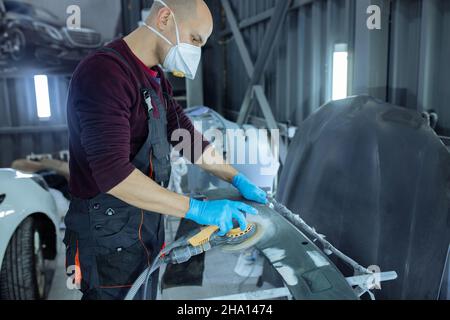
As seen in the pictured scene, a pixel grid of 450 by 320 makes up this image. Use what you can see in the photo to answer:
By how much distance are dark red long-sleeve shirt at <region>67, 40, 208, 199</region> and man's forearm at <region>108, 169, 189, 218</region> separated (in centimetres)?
3

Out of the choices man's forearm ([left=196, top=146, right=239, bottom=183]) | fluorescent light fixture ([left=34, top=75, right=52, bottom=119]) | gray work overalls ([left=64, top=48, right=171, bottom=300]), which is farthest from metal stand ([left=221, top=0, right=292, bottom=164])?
fluorescent light fixture ([left=34, top=75, right=52, bottom=119])

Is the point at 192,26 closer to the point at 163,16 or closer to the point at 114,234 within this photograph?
the point at 163,16

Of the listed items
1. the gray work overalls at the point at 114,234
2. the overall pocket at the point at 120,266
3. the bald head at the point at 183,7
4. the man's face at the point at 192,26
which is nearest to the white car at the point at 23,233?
the gray work overalls at the point at 114,234

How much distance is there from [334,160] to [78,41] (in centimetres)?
612

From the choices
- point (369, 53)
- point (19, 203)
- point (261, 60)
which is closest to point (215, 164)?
point (369, 53)

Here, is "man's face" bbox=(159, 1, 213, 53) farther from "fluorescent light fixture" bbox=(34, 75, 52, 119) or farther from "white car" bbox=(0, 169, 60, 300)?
"fluorescent light fixture" bbox=(34, 75, 52, 119)

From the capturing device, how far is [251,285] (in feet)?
10.6

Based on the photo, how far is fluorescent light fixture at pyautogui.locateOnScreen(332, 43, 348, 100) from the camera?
10.2 ft

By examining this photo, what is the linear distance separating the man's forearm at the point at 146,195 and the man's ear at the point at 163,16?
24.2 inches

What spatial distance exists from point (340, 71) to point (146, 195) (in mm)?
2267

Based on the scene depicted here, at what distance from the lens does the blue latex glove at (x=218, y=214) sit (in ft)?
4.91

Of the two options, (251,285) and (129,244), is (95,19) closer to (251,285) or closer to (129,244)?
(251,285)

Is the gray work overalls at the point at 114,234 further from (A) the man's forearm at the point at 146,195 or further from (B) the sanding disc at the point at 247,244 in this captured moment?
(B) the sanding disc at the point at 247,244
